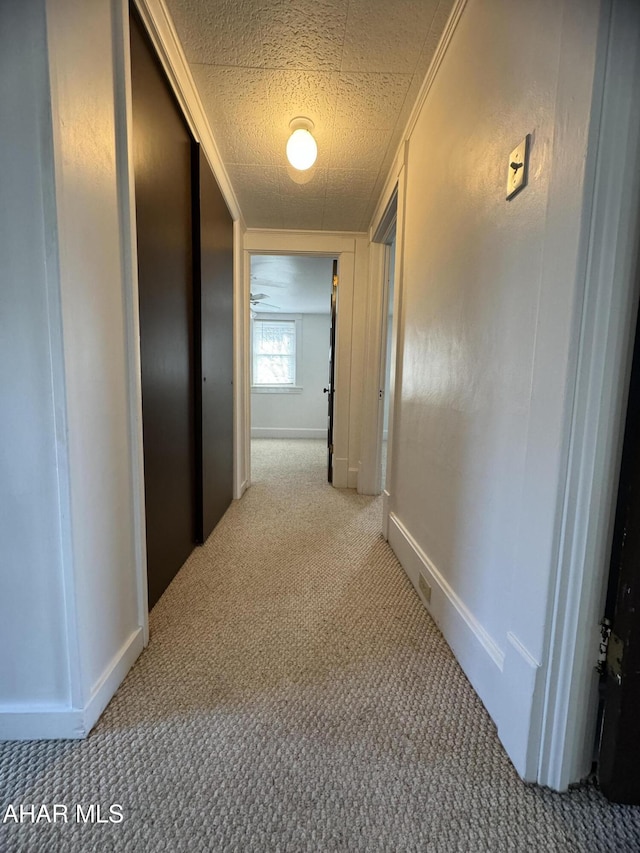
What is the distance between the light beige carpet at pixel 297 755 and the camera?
715 millimetres

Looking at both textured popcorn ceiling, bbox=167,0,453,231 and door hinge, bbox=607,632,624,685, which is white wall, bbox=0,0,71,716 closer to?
textured popcorn ceiling, bbox=167,0,453,231

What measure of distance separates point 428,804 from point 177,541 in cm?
134

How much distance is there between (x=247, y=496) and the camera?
3.02m

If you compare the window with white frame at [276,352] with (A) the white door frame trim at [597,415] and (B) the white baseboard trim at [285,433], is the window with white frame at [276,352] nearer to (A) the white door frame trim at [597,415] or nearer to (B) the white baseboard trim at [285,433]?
(B) the white baseboard trim at [285,433]

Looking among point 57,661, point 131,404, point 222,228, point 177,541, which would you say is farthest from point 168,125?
point 57,661

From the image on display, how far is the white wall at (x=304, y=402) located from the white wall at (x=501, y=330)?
4544mm

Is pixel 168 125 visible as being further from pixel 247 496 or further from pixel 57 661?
pixel 247 496

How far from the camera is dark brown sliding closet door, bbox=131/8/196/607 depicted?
4.22 ft

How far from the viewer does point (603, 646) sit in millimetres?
771

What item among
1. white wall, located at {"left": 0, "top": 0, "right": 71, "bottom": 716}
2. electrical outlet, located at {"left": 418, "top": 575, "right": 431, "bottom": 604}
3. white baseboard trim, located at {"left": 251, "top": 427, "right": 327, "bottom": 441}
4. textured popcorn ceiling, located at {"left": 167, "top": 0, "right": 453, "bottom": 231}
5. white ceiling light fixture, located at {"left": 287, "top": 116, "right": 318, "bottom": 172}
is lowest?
white baseboard trim, located at {"left": 251, "top": 427, "right": 327, "bottom": 441}

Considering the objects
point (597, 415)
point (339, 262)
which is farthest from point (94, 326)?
point (339, 262)

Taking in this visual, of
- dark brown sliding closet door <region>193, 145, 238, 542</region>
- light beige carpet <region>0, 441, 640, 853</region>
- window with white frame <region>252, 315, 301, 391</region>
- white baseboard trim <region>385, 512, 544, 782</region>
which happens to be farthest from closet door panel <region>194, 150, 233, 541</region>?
A: window with white frame <region>252, 315, 301, 391</region>

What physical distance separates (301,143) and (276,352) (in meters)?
4.47

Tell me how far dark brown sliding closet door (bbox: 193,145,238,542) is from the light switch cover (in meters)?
1.46
